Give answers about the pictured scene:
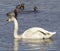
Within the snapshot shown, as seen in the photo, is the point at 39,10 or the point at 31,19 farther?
the point at 39,10

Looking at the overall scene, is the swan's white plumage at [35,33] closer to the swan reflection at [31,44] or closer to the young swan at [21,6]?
the swan reflection at [31,44]

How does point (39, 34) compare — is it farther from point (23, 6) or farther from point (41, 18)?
point (23, 6)

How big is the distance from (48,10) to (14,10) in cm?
175

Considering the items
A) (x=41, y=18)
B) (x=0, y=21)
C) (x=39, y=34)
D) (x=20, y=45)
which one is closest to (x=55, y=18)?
(x=41, y=18)

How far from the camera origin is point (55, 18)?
22.1 m

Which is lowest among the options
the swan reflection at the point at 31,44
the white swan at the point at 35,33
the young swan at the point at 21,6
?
the swan reflection at the point at 31,44

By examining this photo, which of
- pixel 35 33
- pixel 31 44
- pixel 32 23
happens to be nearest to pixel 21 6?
pixel 32 23

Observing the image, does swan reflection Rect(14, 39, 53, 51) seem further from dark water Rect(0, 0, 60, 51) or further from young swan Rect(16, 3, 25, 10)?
young swan Rect(16, 3, 25, 10)

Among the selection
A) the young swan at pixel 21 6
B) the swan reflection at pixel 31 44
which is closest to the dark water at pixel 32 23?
the swan reflection at pixel 31 44

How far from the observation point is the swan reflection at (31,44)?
650 inches

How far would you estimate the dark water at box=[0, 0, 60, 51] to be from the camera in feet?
55.4

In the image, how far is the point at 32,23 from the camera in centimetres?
2102

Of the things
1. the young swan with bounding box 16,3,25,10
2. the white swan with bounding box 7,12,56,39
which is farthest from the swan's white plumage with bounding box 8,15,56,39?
the young swan with bounding box 16,3,25,10

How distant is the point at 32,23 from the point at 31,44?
12.4ft
